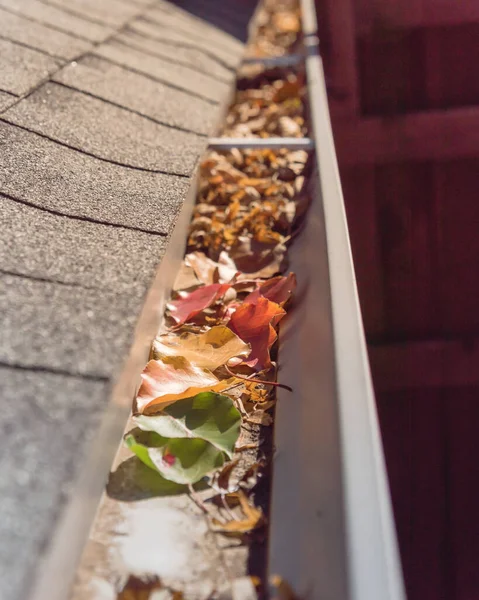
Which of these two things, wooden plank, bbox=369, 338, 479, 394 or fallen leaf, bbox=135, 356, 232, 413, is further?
wooden plank, bbox=369, 338, 479, 394

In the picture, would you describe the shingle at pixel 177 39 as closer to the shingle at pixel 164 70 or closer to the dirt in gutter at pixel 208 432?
the shingle at pixel 164 70

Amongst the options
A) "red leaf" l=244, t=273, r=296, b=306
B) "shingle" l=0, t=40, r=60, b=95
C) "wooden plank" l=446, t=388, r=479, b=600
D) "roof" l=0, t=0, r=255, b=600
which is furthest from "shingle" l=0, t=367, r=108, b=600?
"wooden plank" l=446, t=388, r=479, b=600

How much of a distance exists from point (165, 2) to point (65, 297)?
2915 millimetres

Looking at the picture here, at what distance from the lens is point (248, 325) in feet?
3.95

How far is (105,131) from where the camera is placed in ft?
5.00

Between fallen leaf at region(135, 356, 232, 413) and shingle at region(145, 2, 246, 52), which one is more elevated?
shingle at region(145, 2, 246, 52)

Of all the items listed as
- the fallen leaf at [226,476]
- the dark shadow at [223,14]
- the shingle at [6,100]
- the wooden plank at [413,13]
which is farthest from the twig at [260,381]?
the dark shadow at [223,14]

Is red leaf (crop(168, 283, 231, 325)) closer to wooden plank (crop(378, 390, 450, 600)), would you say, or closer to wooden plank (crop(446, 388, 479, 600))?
wooden plank (crop(378, 390, 450, 600))

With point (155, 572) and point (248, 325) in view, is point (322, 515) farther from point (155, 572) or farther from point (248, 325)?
point (248, 325)

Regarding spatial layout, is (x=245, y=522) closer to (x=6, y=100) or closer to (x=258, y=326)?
(x=258, y=326)

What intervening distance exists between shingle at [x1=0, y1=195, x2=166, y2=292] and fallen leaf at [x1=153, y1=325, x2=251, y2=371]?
0.19 metres

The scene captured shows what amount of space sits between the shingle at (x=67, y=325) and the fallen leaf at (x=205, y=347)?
221 millimetres

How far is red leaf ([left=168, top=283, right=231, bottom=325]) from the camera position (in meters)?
1.26

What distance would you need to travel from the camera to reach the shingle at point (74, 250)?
96 centimetres
